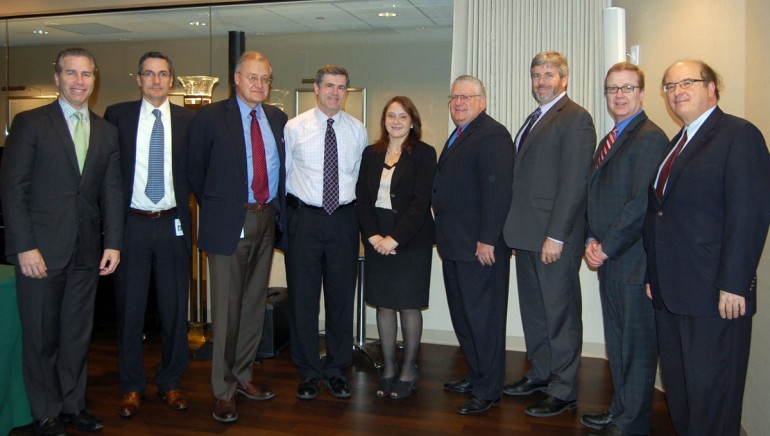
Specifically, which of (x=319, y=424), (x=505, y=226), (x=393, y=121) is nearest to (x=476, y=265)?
(x=505, y=226)

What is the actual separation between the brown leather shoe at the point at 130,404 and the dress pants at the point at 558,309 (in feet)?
7.23

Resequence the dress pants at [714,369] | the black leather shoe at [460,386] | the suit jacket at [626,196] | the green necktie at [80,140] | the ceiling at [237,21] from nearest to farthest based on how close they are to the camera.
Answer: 1. the dress pants at [714,369]
2. the suit jacket at [626,196]
3. the green necktie at [80,140]
4. the black leather shoe at [460,386]
5. the ceiling at [237,21]

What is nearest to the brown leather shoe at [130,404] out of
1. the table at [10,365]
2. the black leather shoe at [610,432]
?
the table at [10,365]

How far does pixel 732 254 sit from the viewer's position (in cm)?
240

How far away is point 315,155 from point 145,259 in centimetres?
Answer: 106

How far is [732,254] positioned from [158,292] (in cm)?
274

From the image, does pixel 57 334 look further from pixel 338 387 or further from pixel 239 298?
pixel 338 387

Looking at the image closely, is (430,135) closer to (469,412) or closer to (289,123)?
(289,123)

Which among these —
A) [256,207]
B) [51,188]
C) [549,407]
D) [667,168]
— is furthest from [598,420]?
[51,188]

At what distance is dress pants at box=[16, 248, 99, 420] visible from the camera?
3.09 meters

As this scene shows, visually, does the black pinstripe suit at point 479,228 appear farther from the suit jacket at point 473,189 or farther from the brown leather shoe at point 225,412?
the brown leather shoe at point 225,412

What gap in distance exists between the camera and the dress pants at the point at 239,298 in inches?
137

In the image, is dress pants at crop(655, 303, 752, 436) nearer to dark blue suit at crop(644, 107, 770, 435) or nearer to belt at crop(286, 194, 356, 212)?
dark blue suit at crop(644, 107, 770, 435)

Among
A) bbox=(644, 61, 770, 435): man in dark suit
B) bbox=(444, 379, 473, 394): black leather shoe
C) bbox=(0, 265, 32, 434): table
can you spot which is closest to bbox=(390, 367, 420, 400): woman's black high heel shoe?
bbox=(444, 379, 473, 394): black leather shoe
